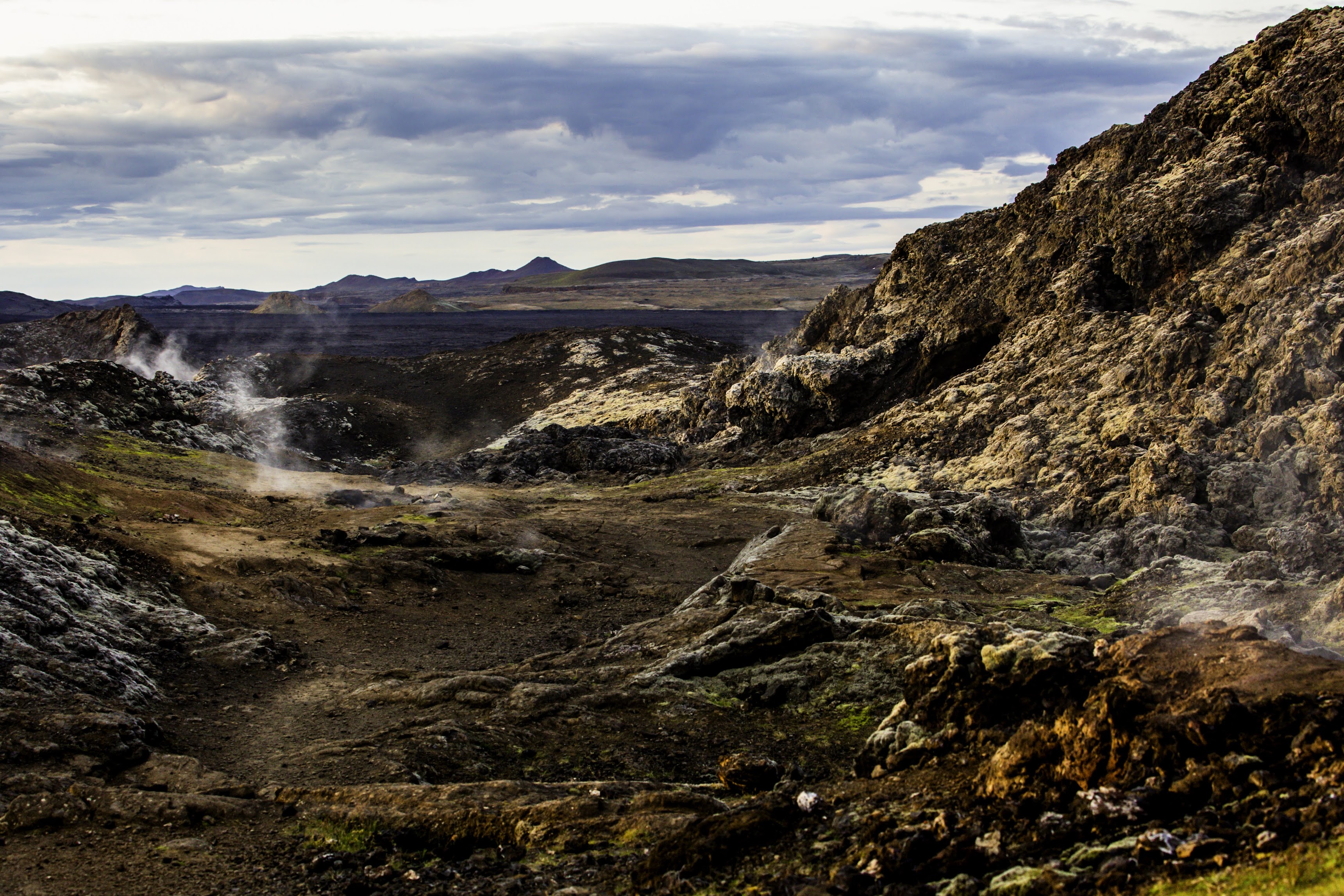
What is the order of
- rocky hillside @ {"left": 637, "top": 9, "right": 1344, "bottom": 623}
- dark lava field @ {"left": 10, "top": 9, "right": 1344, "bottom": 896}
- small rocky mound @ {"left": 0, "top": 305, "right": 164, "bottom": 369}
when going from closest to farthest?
dark lava field @ {"left": 10, "top": 9, "right": 1344, "bottom": 896}, rocky hillside @ {"left": 637, "top": 9, "right": 1344, "bottom": 623}, small rocky mound @ {"left": 0, "top": 305, "right": 164, "bottom": 369}

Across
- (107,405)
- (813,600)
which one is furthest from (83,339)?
(813,600)

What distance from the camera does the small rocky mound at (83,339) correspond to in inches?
2474

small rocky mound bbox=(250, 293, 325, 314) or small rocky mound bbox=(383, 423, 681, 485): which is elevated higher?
small rocky mound bbox=(250, 293, 325, 314)

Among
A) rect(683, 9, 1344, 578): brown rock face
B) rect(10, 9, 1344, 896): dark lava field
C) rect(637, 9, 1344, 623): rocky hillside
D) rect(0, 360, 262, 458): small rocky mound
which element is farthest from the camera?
rect(0, 360, 262, 458): small rocky mound

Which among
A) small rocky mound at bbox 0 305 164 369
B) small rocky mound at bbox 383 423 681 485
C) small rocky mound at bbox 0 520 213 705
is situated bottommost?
small rocky mound at bbox 383 423 681 485

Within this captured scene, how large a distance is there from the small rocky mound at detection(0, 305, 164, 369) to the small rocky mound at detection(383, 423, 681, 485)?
35.1 metres

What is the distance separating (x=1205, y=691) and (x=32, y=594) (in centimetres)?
1449

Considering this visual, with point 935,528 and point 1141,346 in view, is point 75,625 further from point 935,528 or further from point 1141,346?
point 1141,346

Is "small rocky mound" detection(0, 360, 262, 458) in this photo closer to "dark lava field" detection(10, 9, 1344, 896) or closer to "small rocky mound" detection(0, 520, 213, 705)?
"dark lava field" detection(10, 9, 1344, 896)

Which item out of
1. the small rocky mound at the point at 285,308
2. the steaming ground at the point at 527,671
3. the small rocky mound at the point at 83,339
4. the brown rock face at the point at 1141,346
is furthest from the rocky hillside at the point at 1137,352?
the small rocky mound at the point at 285,308

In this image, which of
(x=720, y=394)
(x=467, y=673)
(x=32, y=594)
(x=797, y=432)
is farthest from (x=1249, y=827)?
(x=720, y=394)

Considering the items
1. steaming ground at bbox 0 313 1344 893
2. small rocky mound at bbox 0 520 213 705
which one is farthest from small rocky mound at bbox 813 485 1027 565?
small rocky mound at bbox 0 520 213 705

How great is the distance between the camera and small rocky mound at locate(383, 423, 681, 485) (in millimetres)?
37094

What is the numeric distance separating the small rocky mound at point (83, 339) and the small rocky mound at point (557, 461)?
35145mm
